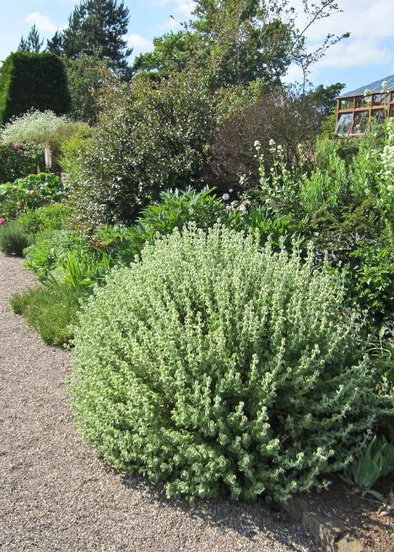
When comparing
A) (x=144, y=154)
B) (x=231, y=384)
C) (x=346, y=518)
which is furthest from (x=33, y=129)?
(x=346, y=518)

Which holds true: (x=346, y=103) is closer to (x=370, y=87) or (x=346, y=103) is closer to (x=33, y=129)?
(x=370, y=87)

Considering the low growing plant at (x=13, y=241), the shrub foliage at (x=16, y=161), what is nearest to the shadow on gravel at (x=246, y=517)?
the low growing plant at (x=13, y=241)

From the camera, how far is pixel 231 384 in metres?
2.73

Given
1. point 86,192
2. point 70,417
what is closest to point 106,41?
point 86,192

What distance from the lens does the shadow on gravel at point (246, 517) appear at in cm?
255

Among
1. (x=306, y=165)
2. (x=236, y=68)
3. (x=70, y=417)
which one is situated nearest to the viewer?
(x=70, y=417)

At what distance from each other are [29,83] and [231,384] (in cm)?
2388

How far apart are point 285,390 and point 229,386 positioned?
0.31 m

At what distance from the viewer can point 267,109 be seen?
23.3ft

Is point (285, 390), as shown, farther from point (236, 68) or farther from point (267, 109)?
point (236, 68)

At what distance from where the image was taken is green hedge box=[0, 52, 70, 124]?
23.5m

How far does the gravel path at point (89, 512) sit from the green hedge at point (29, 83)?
22386mm

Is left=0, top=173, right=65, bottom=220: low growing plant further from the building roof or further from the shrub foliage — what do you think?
the building roof

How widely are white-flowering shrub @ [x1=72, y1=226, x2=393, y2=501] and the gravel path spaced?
12cm
